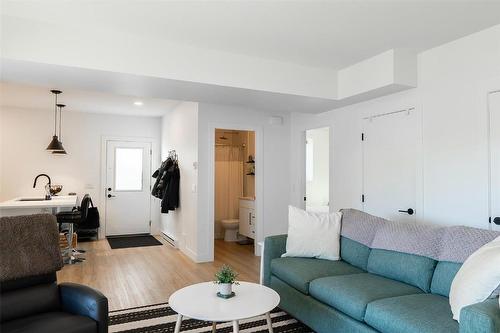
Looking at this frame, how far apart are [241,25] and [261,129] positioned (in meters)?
2.74

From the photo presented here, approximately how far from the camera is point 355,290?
242 centimetres

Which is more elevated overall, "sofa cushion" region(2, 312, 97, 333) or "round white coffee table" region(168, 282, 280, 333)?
"round white coffee table" region(168, 282, 280, 333)

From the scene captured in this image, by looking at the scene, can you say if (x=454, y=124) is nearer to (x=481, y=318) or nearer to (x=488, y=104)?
(x=488, y=104)

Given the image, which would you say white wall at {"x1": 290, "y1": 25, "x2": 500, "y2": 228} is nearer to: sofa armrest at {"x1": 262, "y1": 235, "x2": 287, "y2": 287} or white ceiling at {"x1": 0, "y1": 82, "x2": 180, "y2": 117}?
sofa armrest at {"x1": 262, "y1": 235, "x2": 287, "y2": 287}

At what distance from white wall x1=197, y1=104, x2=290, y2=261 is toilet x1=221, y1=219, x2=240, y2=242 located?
3.52 ft

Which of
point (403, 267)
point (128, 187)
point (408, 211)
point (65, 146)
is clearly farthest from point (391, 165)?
point (65, 146)

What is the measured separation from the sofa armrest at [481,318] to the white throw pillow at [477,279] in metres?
0.14

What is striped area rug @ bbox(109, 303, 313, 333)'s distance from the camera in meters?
2.84

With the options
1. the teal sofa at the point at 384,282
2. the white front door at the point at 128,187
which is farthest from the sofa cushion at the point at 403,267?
the white front door at the point at 128,187

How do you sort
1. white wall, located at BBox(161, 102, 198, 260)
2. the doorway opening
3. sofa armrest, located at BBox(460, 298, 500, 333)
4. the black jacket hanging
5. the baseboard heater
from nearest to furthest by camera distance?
sofa armrest, located at BBox(460, 298, 500, 333) < white wall, located at BBox(161, 102, 198, 260) < the black jacket hanging < the baseboard heater < the doorway opening

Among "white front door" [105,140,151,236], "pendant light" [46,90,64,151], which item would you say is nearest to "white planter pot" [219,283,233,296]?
"pendant light" [46,90,64,151]

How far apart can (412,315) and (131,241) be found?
5.62 metres

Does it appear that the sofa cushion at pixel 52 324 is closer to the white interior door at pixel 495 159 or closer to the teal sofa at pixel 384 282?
the teal sofa at pixel 384 282

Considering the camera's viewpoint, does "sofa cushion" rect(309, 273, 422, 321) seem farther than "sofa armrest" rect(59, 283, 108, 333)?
Yes
